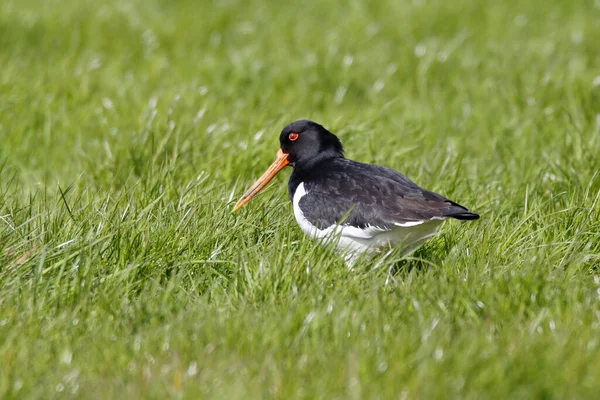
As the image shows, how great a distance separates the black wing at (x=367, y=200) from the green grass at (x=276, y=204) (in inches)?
8.4

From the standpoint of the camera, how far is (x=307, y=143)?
5070 mm

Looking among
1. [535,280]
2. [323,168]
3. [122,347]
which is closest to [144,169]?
[323,168]

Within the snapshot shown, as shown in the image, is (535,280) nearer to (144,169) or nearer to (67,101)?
(144,169)

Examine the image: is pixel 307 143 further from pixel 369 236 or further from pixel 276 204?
pixel 369 236

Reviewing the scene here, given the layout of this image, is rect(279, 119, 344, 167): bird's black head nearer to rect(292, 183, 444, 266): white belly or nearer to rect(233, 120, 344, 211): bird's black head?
rect(233, 120, 344, 211): bird's black head

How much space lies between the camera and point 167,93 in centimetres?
710

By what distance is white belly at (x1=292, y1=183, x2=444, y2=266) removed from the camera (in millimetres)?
4246

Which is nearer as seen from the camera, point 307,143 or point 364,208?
point 364,208

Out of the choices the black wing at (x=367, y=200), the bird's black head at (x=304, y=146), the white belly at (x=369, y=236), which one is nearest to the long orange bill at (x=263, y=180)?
the bird's black head at (x=304, y=146)

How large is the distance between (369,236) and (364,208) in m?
0.14

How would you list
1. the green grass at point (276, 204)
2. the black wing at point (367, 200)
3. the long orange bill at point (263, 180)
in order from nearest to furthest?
1. the green grass at point (276, 204)
2. the black wing at point (367, 200)
3. the long orange bill at point (263, 180)

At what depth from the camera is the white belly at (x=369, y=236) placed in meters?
4.25

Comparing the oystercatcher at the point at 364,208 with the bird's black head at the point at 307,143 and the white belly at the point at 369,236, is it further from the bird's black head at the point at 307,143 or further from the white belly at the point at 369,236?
the bird's black head at the point at 307,143

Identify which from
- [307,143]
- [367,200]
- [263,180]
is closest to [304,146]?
[307,143]
